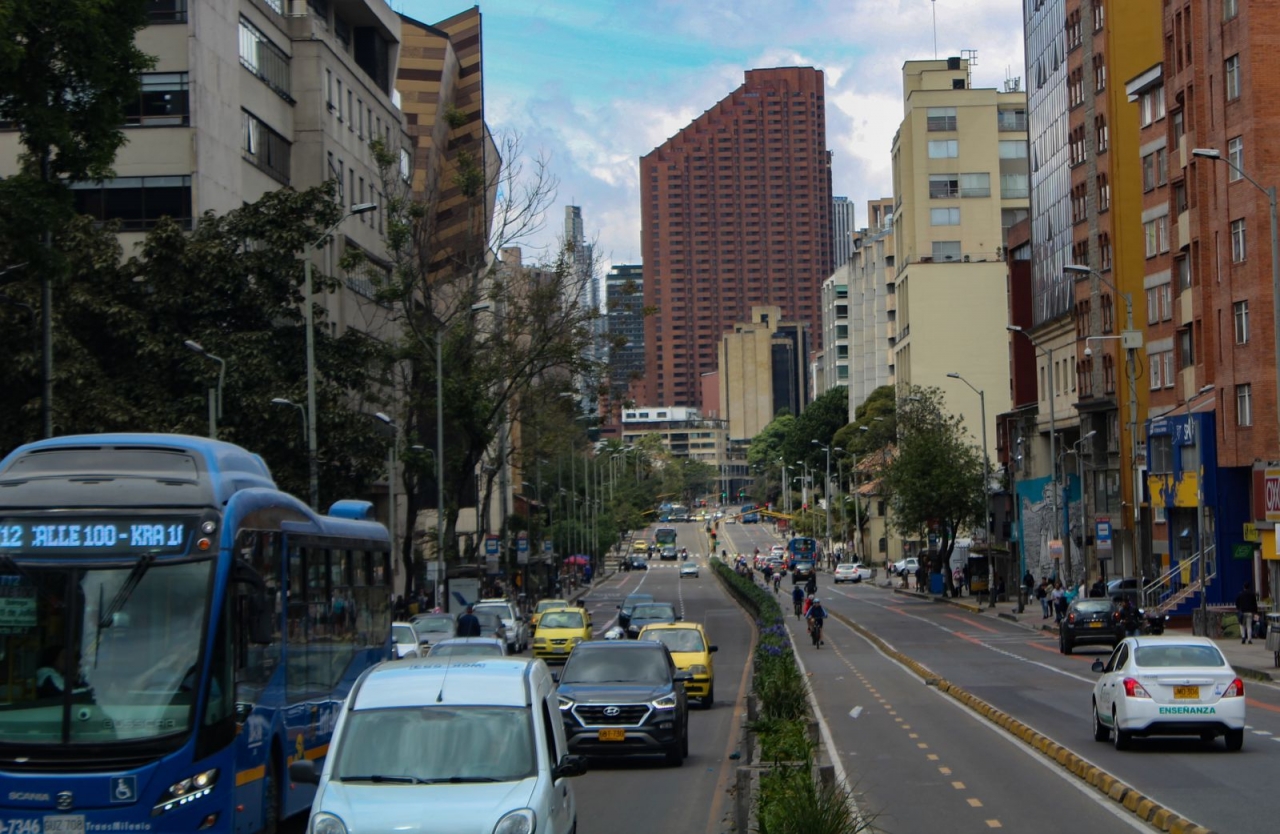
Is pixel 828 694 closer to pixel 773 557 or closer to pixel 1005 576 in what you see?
pixel 1005 576

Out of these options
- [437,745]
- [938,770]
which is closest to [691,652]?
[938,770]

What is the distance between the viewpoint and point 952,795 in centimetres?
1728

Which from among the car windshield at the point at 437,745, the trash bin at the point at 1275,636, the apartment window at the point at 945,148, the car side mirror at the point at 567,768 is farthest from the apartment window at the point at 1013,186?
the car windshield at the point at 437,745

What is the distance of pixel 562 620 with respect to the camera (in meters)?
44.8

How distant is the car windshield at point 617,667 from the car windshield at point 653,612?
2552cm

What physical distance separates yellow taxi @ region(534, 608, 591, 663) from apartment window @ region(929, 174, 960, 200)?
8391 cm

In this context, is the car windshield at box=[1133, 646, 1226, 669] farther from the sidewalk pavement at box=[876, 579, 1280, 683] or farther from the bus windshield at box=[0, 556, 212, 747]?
the sidewalk pavement at box=[876, 579, 1280, 683]

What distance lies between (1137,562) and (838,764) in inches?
2073

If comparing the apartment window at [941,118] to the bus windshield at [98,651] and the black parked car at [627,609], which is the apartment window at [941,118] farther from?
the bus windshield at [98,651]

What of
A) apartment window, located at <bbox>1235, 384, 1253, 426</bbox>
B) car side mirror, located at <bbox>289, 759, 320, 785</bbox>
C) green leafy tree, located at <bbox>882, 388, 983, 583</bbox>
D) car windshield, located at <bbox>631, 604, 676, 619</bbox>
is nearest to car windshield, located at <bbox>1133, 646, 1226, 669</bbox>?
car side mirror, located at <bbox>289, 759, 320, 785</bbox>

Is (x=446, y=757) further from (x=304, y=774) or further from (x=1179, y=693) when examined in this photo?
(x=1179, y=693)

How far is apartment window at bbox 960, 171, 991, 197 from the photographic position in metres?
123

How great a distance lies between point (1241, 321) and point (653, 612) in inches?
812

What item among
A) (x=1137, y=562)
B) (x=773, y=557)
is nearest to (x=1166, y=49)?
(x=1137, y=562)
